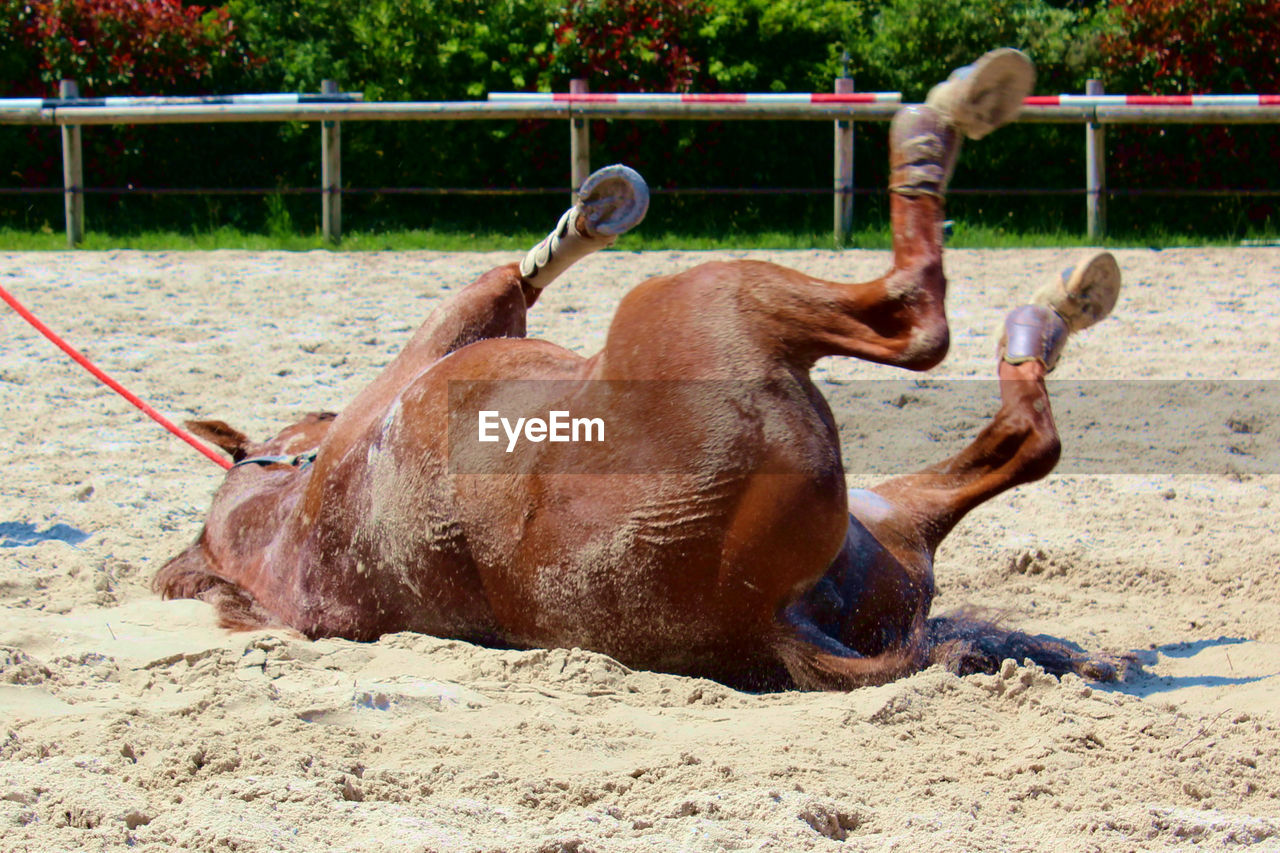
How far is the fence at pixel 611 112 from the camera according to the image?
9.37 metres

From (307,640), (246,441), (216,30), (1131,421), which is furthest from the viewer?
(216,30)

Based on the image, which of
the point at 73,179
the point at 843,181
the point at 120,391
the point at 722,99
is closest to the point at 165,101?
the point at 73,179

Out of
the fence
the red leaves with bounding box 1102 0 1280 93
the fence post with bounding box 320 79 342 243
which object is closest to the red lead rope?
the fence post with bounding box 320 79 342 243

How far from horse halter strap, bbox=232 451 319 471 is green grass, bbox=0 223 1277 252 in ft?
17.9

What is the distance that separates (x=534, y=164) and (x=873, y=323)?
9.20 metres

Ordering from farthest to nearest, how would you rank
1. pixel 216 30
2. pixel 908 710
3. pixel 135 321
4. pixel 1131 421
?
pixel 216 30 → pixel 135 321 → pixel 1131 421 → pixel 908 710

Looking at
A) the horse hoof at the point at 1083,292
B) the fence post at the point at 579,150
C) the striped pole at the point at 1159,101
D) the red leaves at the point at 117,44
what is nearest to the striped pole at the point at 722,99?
the fence post at the point at 579,150

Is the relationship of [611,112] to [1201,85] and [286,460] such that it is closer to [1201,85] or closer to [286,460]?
[1201,85]

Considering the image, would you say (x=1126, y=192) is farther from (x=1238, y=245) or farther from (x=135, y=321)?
(x=135, y=321)

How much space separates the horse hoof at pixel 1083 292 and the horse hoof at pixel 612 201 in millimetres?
1115

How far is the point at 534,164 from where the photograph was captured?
11562 millimetres

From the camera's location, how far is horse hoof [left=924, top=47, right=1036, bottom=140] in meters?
2.92

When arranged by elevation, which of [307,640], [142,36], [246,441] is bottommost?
[307,640]

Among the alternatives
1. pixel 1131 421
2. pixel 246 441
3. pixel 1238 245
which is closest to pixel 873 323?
pixel 246 441
